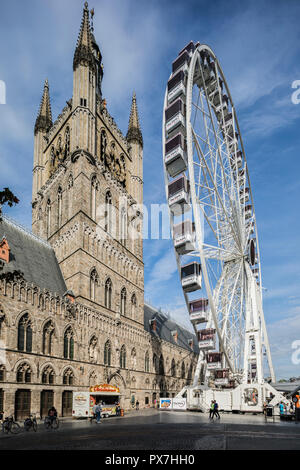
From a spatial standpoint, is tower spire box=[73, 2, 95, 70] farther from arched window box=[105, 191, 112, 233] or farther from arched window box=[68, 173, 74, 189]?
arched window box=[105, 191, 112, 233]

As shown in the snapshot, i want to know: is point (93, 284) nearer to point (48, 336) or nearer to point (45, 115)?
point (48, 336)

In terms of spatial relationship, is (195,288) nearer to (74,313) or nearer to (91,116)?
(74,313)

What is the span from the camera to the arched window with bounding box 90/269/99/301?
4850 cm

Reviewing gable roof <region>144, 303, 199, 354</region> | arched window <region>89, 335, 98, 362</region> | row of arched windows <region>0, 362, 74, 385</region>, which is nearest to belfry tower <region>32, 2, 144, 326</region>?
arched window <region>89, 335, 98, 362</region>

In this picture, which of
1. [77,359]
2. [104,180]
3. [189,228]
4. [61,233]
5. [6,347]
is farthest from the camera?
[104,180]

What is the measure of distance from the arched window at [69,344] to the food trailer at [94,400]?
4.05 meters

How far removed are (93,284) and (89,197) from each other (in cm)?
1049

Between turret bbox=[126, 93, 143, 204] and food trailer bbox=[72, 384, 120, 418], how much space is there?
30343 mm

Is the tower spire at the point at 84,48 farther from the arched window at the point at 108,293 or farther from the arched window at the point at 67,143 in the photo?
the arched window at the point at 108,293

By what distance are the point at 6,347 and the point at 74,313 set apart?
996 cm
